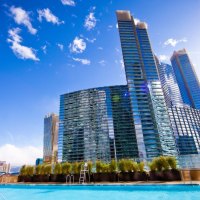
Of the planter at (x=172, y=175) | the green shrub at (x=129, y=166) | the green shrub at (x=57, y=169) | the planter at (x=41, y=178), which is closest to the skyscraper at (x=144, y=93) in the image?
the green shrub at (x=57, y=169)

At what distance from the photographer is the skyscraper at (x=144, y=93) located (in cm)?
11200

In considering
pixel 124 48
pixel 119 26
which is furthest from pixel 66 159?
pixel 119 26

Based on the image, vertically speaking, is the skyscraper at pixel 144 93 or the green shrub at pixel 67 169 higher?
the skyscraper at pixel 144 93

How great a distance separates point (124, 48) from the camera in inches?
5157

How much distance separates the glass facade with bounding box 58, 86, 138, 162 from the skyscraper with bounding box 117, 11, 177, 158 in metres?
13.9

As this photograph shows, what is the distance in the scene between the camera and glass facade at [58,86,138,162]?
125375 mm

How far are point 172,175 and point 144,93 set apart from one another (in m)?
101

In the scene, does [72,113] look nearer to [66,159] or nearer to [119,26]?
[66,159]

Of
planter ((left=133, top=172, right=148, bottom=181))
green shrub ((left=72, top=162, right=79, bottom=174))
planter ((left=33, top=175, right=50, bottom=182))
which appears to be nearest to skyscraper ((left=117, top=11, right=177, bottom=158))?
green shrub ((left=72, top=162, right=79, bottom=174))

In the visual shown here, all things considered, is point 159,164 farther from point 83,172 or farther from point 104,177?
point 83,172

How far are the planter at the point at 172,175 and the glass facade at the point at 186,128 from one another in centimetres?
15158

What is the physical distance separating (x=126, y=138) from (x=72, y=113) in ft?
159

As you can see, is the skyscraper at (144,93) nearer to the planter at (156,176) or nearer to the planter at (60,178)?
the planter at (60,178)

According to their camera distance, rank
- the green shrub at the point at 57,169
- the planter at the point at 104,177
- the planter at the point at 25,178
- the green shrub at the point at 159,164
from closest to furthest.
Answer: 1. the green shrub at the point at 159,164
2. the planter at the point at 104,177
3. the green shrub at the point at 57,169
4. the planter at the point at 25,178
